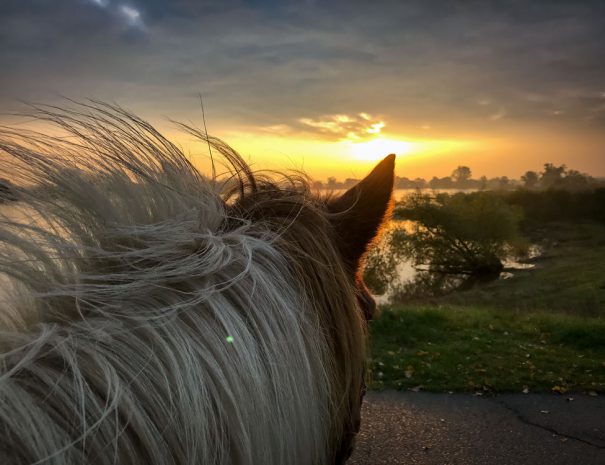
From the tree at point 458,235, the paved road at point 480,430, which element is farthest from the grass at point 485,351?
the tree at point 458,235

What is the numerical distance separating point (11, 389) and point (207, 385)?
30cm

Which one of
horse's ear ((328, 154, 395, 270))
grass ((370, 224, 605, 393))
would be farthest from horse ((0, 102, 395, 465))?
grass ((370, 224, 605, 393))

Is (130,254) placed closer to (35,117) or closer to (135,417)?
(135,417)

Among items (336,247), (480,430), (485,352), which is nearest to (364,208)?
(336,247)

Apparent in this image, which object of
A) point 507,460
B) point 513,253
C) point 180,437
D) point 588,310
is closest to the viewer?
point 180,437

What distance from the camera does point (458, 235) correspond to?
115 ft

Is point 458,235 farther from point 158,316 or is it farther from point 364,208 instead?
point 158,316

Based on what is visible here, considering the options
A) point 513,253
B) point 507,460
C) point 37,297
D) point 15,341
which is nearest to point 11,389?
point 15,341

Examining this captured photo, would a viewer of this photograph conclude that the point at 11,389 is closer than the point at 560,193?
Yes

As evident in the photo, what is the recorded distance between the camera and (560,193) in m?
46.7

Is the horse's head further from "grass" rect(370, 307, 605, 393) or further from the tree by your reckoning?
the tree

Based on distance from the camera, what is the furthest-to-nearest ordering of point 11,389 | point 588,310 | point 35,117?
point 588,310 → point 35,117 → point 11,389

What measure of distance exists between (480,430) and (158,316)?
5269mm

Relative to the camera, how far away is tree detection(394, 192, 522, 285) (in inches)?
1369
